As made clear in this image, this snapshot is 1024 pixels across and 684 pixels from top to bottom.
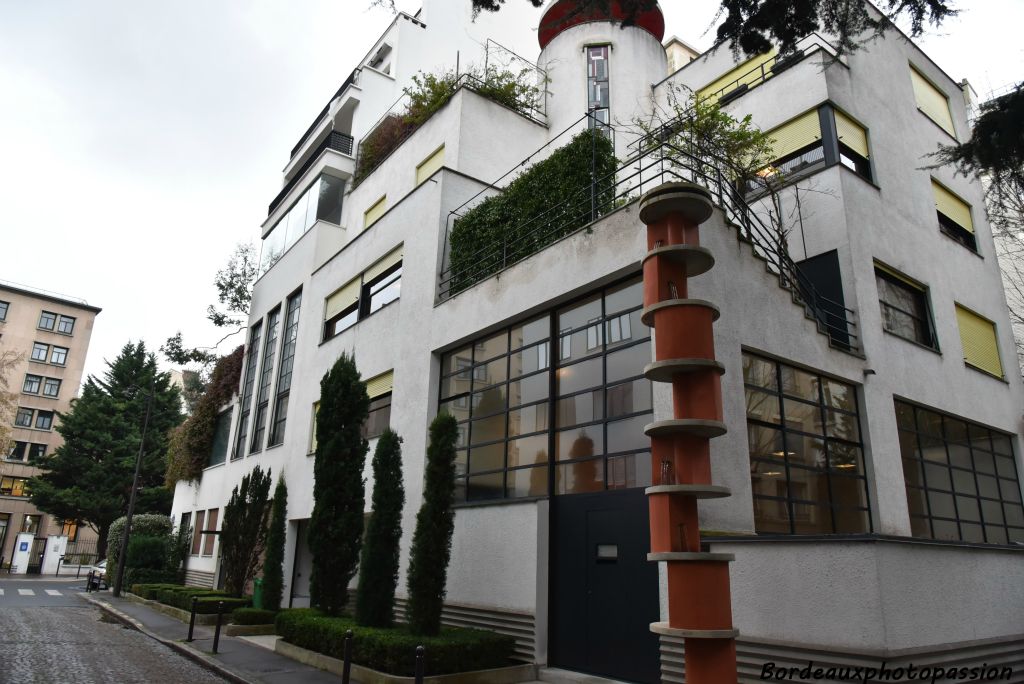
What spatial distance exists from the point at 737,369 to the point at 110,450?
149ft

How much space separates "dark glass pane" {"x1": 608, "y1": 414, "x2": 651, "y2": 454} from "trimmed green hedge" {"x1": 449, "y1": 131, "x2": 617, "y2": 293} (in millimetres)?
3600

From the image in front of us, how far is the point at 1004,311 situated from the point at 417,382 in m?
13.2

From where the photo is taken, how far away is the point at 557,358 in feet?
34.9

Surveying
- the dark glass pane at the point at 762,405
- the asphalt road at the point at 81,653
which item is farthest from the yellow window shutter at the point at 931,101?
the asphalt road at the point at 81,653

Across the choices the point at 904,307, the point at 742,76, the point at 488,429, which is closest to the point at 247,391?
the point at 488,429

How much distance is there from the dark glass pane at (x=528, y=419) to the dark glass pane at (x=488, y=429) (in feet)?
0.93

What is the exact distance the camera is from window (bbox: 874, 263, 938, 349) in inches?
472

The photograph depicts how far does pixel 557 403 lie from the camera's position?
34.1ft

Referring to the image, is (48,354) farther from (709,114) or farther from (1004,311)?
(1004,311)

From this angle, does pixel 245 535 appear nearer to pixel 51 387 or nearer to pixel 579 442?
pixel 579 442

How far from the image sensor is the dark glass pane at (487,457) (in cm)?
1130

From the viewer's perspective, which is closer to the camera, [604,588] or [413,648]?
[413,648]

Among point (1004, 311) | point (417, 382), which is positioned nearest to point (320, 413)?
point (417, 382)

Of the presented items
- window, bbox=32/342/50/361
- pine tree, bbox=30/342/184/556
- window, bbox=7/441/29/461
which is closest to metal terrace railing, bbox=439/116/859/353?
pine tree, bbox=30/342/184/556
